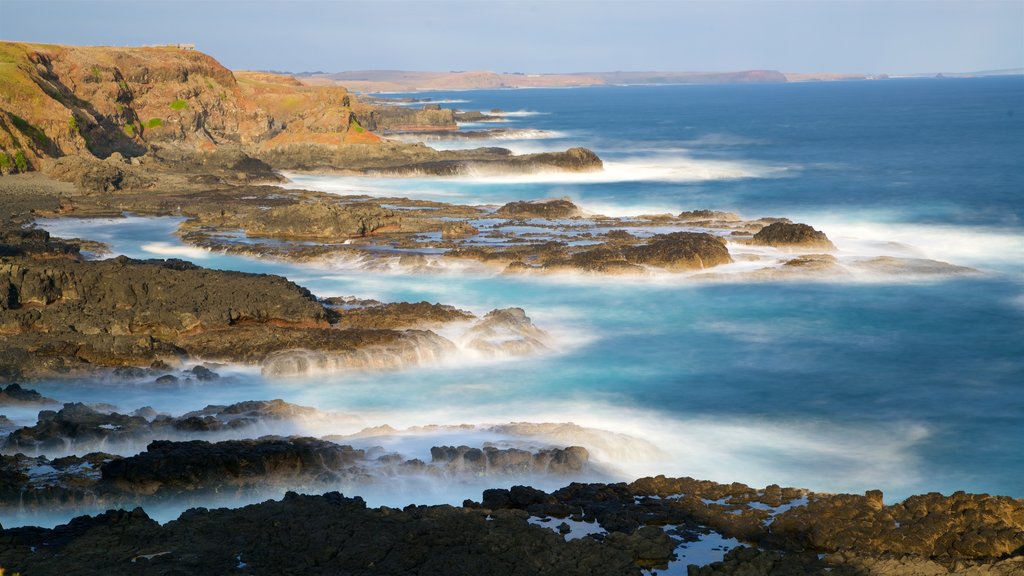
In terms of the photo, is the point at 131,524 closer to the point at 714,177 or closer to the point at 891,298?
the point at 891,298

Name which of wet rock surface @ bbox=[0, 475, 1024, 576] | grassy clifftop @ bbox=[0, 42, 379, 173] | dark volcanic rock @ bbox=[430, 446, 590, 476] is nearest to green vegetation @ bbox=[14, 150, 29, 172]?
grassy clifftop @ bbox=[0, 42, 379, 173]

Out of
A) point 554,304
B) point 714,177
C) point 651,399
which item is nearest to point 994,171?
point 714,177

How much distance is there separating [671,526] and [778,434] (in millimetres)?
5316

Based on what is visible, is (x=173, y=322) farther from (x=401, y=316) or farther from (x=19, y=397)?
(x=401, y=316)

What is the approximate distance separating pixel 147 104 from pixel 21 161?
677 inches

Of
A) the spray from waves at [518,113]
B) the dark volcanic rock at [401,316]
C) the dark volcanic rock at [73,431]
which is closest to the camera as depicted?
the dark volcanic rock at [73,431]

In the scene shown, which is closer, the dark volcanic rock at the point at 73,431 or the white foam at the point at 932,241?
the dark volcanic rock at the point at 73,431

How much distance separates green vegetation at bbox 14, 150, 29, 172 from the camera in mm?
39719

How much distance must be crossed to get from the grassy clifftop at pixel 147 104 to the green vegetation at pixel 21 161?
143 cm

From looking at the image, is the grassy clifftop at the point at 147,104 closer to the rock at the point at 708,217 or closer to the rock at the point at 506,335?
the rock at the point at 708,217

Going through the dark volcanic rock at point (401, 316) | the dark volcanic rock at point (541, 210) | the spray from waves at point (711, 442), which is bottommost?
the spray from waves at point (711, 442)

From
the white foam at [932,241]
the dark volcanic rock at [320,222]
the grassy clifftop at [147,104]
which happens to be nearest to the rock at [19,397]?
the dark volcanic rock at [320,222]

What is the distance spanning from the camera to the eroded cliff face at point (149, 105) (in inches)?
1750

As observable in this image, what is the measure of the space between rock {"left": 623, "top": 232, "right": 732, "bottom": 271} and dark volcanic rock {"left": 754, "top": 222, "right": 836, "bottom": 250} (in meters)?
1.94
